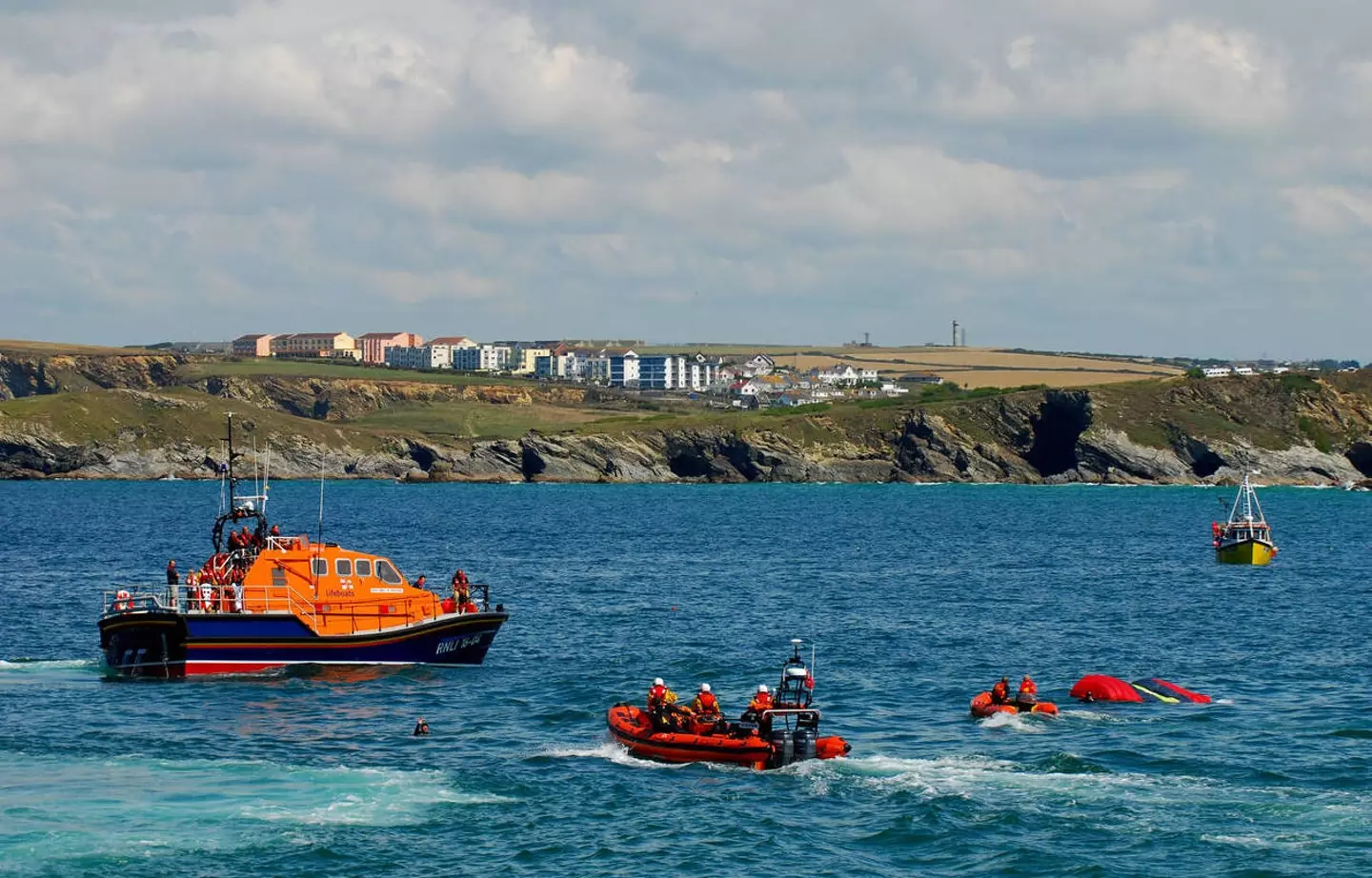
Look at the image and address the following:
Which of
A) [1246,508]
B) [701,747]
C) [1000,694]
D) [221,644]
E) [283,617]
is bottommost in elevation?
[701,747]

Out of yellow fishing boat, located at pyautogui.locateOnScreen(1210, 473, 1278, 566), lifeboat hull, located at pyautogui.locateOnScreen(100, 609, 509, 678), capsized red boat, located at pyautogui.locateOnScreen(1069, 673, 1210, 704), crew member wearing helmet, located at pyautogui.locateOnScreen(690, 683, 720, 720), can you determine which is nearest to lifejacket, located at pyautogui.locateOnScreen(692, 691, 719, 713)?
crew member wearing helmet, located at pyautogui.locateOnScreen(690, 683, 720, 720)

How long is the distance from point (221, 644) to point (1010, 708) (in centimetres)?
2472

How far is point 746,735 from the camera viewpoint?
132 ft

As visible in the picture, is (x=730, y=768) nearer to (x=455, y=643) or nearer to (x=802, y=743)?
(x=802, y=743)

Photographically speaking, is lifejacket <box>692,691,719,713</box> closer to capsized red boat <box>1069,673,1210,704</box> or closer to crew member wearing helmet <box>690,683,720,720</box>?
crew member wearing helmet <box>690,683,720,720</box>

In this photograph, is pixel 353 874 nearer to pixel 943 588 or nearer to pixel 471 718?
pixel 471 718

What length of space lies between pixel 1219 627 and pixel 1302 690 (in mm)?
17681

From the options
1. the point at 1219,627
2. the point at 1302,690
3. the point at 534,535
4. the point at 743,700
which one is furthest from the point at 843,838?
the point at 534,535

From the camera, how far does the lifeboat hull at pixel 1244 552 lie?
341 feet

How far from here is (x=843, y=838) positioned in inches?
A: 1344

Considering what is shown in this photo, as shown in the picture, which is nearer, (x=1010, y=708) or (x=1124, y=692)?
(x=1010, y=708)

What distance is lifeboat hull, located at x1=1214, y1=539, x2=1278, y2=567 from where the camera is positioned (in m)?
104

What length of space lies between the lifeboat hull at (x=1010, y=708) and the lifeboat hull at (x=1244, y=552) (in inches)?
2459

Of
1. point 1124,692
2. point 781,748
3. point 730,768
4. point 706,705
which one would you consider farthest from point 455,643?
point 1124,692
